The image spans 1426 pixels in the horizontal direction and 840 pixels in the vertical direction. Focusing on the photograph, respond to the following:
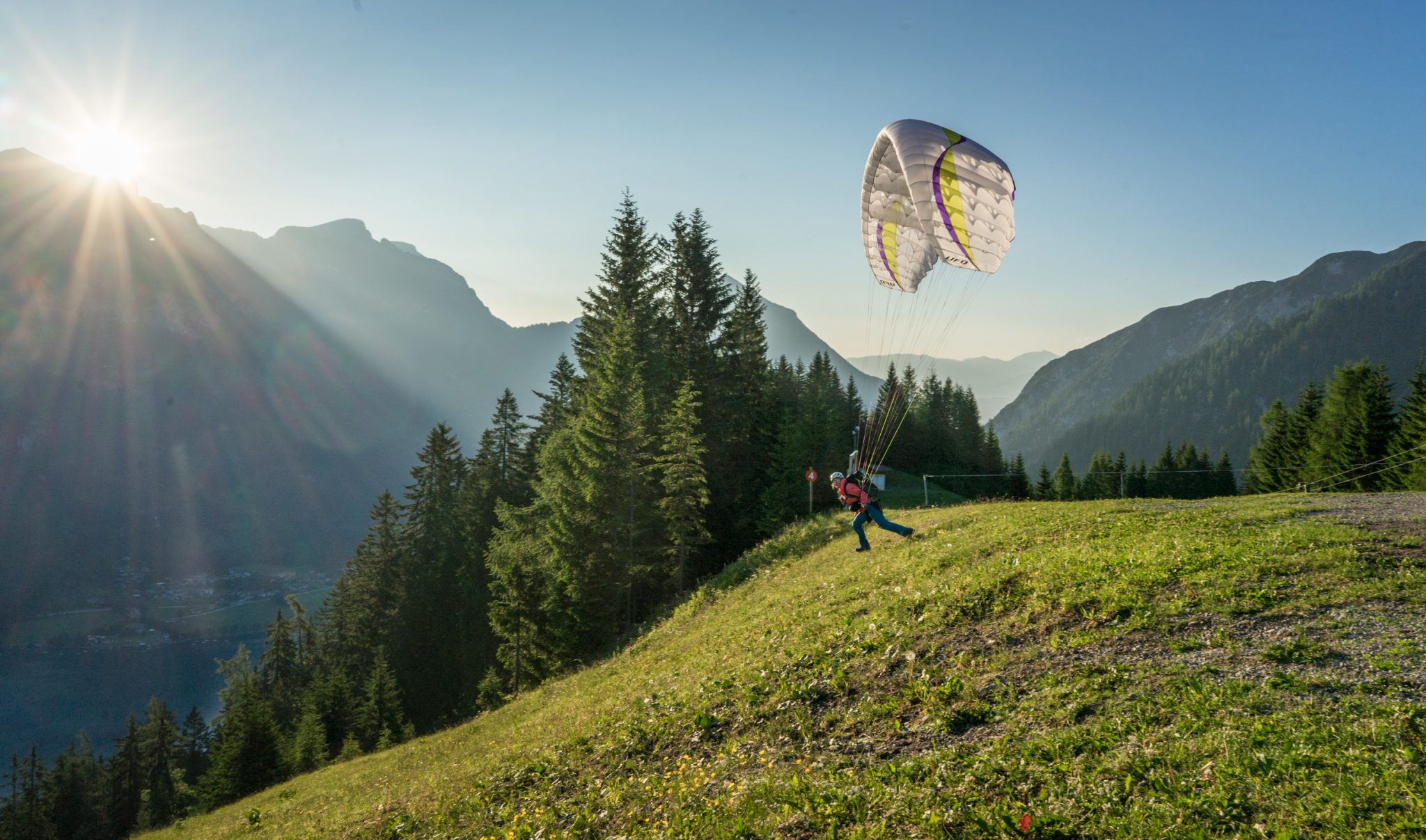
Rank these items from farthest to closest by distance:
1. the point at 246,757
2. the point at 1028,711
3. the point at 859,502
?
the point at 246,757 < the point at 859,502 < the point at 1028,711

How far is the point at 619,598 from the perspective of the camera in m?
30.9

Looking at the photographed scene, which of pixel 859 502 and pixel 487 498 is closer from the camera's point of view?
pixel 859 502

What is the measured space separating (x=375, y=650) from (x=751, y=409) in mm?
33817

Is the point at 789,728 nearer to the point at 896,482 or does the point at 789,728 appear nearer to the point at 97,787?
the point at 896,482

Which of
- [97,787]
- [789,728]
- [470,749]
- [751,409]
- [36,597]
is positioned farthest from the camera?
[36,597]

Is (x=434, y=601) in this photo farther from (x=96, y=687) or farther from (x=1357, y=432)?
(x=96, y=687)

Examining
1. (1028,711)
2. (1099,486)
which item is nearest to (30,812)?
(1028,711)

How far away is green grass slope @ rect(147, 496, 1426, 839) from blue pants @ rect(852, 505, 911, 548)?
2.11 m

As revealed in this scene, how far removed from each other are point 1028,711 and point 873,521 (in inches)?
370

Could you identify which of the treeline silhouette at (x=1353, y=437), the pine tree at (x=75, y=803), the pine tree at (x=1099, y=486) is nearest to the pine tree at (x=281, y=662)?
the pine tree at (x=75, y=803)

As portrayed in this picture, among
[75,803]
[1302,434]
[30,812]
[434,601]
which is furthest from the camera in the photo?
[75,803]

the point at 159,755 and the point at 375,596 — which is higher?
the point at 375,596

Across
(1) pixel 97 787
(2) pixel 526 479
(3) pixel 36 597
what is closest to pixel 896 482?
(2) pixel 526 479

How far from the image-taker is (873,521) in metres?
16.8
